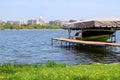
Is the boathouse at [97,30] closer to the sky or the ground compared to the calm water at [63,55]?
closer to the sky

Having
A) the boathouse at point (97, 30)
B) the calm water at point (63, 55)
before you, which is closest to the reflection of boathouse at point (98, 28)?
the boathouse at point (97, 30)

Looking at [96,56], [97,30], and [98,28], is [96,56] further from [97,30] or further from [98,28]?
[98,28]

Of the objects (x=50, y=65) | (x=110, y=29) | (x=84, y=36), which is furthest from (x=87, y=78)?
(x=84, y=36)

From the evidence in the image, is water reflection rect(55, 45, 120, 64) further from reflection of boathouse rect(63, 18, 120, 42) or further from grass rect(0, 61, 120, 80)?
grass rect(0, 61, 120, 80)

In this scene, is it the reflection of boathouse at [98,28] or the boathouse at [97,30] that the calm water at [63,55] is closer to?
the boathouse at [97,30]

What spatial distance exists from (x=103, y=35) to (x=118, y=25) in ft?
20.3

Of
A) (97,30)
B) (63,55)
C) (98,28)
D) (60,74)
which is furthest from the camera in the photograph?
(98,28)

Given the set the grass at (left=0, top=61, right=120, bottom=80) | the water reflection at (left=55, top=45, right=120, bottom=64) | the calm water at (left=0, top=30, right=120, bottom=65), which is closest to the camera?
the grass at (left=0, top=61, right=120, bottom=80)

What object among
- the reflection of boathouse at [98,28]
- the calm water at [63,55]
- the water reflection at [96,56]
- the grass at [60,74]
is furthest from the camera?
the reflection of boathouse at [98,28]

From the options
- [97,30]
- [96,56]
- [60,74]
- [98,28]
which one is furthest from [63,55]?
[60,74]

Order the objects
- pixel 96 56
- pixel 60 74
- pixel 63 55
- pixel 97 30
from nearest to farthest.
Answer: pixel 60 74 → pixel 96 56 → pixel 63 55 → pixel 97 30

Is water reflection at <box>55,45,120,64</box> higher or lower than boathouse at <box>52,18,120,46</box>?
lower

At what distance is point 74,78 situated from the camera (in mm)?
10875

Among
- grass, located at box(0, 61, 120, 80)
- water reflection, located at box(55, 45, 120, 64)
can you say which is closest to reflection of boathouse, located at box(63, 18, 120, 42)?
water reflection, located at box(55, 45, 120, 64)
